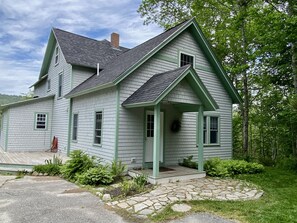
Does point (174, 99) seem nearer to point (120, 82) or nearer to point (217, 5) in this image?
point (120, 82)

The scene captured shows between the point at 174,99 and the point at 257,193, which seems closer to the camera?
the point at 257,193

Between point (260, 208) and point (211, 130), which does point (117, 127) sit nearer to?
point (260, 208)

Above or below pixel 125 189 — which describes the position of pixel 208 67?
above

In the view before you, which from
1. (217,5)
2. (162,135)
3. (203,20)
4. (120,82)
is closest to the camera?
(120,82)

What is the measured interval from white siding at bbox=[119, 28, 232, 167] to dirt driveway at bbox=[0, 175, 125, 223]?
8.44 feet

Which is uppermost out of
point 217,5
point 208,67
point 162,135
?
point 217,5

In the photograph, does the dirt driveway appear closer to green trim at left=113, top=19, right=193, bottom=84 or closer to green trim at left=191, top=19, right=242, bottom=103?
green trim at left=113, top=19, right=193, bottom=84

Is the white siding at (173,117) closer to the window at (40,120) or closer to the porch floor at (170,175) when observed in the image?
the porch floor at (170,175)

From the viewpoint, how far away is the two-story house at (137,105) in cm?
834

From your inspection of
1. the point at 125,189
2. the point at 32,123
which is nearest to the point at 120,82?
the point at 125,189

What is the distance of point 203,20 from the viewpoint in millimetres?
17391

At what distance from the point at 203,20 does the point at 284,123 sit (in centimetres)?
968

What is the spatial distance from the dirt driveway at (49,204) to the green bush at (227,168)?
4.85 metres

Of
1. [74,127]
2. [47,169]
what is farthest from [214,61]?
[47,169]
